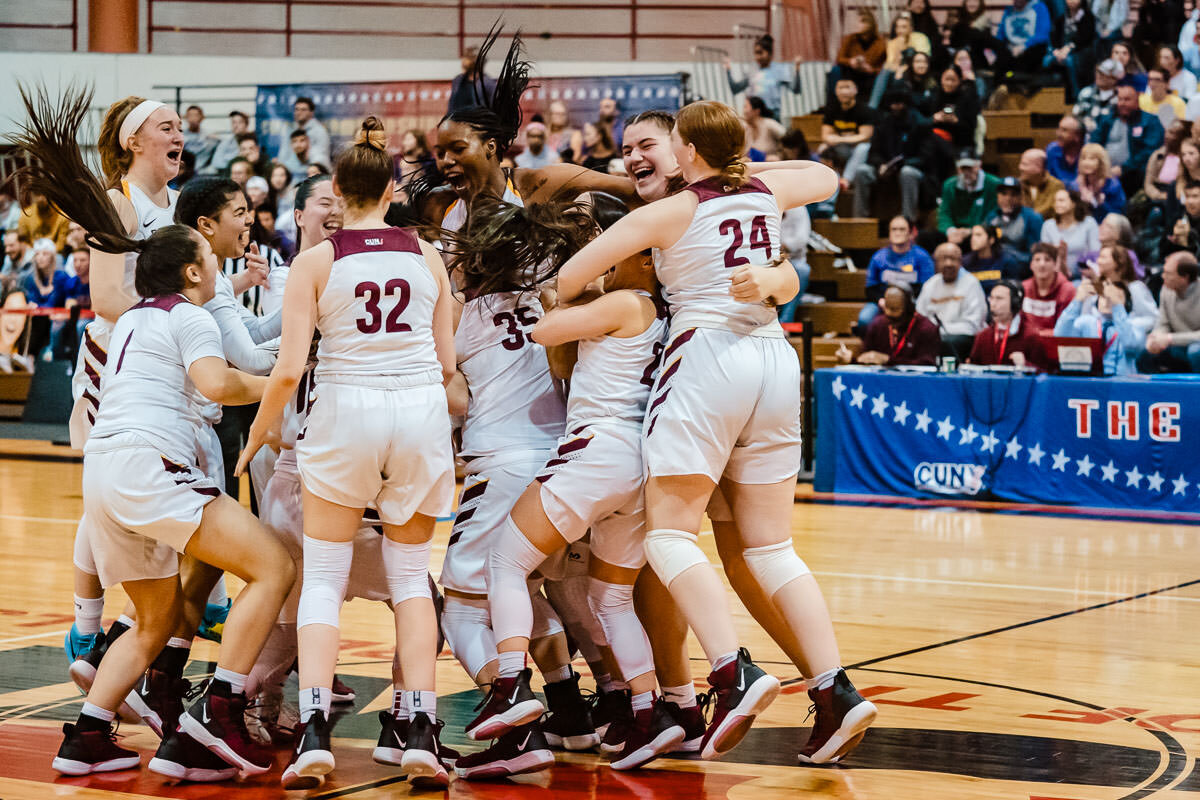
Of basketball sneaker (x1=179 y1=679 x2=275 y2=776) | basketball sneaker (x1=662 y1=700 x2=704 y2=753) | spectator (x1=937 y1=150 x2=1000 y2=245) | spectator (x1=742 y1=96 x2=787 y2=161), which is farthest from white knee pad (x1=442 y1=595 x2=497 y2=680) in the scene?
spectator (x1=742 y1=96 x2=787 y2=161)

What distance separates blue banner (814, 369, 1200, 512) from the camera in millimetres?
10352

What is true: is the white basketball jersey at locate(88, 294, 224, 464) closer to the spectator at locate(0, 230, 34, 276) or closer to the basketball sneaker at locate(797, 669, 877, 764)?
the basketball sneaker at locate(797, 669, 877, 764)

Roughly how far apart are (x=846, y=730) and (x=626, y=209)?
69.7 inches

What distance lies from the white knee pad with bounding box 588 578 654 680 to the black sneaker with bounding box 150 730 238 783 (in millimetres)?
1130

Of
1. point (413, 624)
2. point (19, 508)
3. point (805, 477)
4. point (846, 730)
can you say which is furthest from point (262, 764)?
point (805, 477)

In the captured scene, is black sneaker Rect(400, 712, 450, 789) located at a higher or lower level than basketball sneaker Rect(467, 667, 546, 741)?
lower

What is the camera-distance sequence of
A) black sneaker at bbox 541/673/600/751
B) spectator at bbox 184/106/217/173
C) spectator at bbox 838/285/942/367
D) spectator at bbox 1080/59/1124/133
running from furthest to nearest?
1. spectator at bbox 184/106/217/173
2. spectator at bbox 1080/59/1124/133
3. spectator at bbox 838/285/942/367
4. black sneaker at bbox 541/673/600/751

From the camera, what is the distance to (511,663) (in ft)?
14.7

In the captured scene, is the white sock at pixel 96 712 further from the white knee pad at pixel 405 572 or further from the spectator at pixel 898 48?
the spectator at pixel 898 48

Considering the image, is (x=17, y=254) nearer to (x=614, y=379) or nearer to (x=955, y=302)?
(x=955, y=302)

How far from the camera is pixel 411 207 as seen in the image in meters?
5.61

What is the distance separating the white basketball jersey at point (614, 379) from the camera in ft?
15.3

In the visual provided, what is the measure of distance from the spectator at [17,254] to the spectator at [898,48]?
916 centimetres

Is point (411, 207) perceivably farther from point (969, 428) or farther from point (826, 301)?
point (826, 301)
